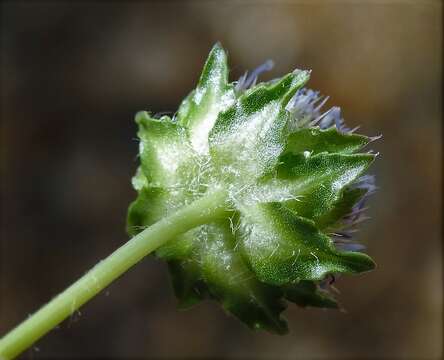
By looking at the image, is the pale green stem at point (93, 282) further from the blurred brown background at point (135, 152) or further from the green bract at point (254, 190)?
the blurred brown background at point (135, 152)

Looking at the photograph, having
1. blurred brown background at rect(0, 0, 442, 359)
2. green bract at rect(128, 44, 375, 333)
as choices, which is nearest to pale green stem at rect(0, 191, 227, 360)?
green bract at rect(128, 44, 375, 333)

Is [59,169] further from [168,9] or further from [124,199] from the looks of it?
[168,9]

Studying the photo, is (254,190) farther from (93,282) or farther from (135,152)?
(135,152)

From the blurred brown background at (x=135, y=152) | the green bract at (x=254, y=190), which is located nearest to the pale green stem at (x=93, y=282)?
the green bract at (x=254, y=190)

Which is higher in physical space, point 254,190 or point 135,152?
point 135,152

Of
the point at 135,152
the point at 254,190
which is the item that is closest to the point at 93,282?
the point at 254,190

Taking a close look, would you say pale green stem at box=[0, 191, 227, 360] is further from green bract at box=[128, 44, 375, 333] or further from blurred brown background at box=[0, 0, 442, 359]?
blurred brown background at box=[0, 0, 442, 359]

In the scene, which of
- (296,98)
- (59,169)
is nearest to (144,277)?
(59,169)
